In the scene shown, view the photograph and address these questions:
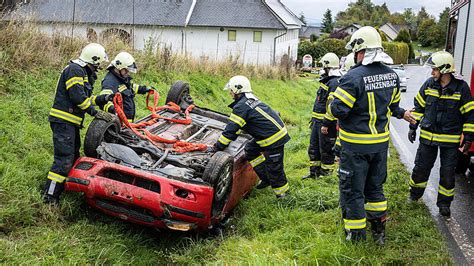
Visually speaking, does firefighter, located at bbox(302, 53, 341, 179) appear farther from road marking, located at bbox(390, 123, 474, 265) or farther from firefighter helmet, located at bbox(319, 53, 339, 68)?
road marking, located at bbox(390, 123, 474, 265)

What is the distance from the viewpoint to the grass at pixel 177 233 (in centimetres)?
389

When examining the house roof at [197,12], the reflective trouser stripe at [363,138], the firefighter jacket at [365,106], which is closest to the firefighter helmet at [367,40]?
the firefighter jacket at [365,106]

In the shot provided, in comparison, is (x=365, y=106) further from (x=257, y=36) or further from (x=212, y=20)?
(x=257, y=36)

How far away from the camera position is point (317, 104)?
21.7 ft

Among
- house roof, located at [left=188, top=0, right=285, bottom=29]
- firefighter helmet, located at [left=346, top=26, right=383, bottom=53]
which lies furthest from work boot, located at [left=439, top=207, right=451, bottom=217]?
house roof, located at [left=188, top=0, right=285, bottom=29]

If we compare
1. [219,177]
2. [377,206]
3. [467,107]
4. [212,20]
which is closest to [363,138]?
[377,206]

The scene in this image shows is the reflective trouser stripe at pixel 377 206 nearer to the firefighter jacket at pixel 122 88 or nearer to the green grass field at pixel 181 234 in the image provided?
Answer: the green grass field at pixel 181 234

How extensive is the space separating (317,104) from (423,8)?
12217cm

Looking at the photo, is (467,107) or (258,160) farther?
(258,160)

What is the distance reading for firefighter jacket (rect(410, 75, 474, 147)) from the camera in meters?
4.96

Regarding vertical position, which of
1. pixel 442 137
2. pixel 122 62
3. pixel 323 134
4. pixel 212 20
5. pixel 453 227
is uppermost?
pixel 212 20

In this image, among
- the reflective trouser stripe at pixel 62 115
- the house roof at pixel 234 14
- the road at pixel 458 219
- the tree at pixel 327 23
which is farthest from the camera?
the tree at pixel 327 23

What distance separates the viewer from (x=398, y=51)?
180ft

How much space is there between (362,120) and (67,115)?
2996 millimetres
